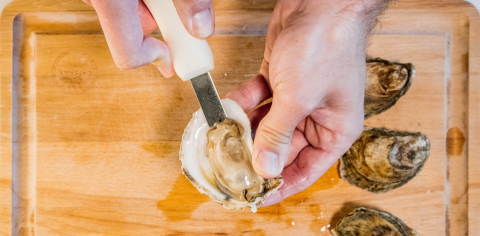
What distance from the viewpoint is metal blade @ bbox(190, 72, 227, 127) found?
117 centimetres

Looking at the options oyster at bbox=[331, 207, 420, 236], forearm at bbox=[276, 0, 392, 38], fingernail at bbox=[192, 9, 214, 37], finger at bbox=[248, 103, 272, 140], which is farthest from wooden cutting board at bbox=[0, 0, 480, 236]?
fingernail at bbox=[192, 9, 214, 37]

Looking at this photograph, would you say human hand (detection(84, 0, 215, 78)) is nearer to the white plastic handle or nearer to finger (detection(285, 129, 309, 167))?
the white plastic handle

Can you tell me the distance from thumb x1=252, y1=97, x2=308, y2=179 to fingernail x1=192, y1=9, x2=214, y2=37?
366 millimetres

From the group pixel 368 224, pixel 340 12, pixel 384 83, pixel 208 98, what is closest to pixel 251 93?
pixel 208 98

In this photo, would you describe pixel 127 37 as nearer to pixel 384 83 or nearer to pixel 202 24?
pixel 202 24

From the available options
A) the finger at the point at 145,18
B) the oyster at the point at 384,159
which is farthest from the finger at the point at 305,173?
the finger at the point at 145,18

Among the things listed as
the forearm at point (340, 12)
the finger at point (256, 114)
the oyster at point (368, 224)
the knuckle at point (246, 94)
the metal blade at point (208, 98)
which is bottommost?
the oyster at point (368, 224)

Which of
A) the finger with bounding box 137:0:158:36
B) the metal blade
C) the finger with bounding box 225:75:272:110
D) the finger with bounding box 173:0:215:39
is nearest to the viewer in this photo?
the finger with bounding box 173:0:215:39

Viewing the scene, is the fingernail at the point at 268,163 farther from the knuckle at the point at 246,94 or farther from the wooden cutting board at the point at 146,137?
the wooden cutting board at the point at 146,137

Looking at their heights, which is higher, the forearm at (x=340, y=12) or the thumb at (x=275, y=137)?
the forearm at (x=340, y=12)

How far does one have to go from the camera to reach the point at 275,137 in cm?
114

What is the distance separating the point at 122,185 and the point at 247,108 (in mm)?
742

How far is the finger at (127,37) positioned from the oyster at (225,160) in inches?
11.7

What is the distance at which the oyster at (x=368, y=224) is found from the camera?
1.48 metres
